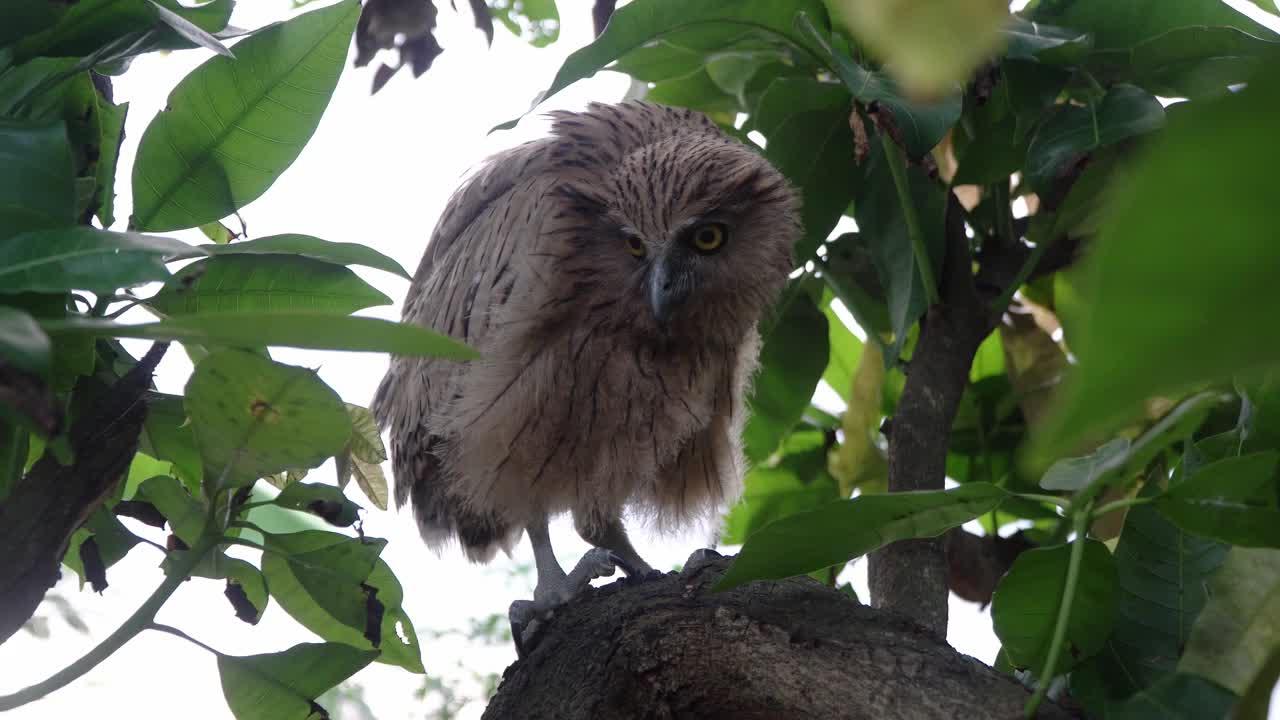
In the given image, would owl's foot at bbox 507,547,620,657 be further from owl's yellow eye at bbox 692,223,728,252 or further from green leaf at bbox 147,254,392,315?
green leaf at bbox 147,254,392,315

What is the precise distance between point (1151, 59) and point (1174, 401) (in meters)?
0.51

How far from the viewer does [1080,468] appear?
105 cm

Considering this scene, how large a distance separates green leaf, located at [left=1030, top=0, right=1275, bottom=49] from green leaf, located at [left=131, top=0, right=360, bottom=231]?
108 cm

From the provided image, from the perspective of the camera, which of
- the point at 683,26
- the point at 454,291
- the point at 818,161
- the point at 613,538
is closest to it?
the point at 683,26

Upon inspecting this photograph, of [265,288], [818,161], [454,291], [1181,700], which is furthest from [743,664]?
[454,291]

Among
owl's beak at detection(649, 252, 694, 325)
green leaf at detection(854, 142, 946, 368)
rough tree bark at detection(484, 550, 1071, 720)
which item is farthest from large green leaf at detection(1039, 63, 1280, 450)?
owl's beak at detection(649, 252, 694, 325)

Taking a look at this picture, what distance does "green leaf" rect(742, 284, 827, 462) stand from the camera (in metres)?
2.02

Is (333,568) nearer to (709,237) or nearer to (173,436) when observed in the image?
(173,436)

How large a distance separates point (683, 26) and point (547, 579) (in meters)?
1.07

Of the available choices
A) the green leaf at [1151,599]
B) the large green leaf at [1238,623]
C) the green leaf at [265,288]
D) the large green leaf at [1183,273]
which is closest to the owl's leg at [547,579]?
the green leaf at [265,288]

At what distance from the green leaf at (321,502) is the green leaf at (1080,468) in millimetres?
752

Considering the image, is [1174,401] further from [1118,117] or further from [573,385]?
[573,385]

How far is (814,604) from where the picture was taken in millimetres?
1266

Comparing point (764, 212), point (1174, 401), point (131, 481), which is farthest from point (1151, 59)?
point (131, 481)
